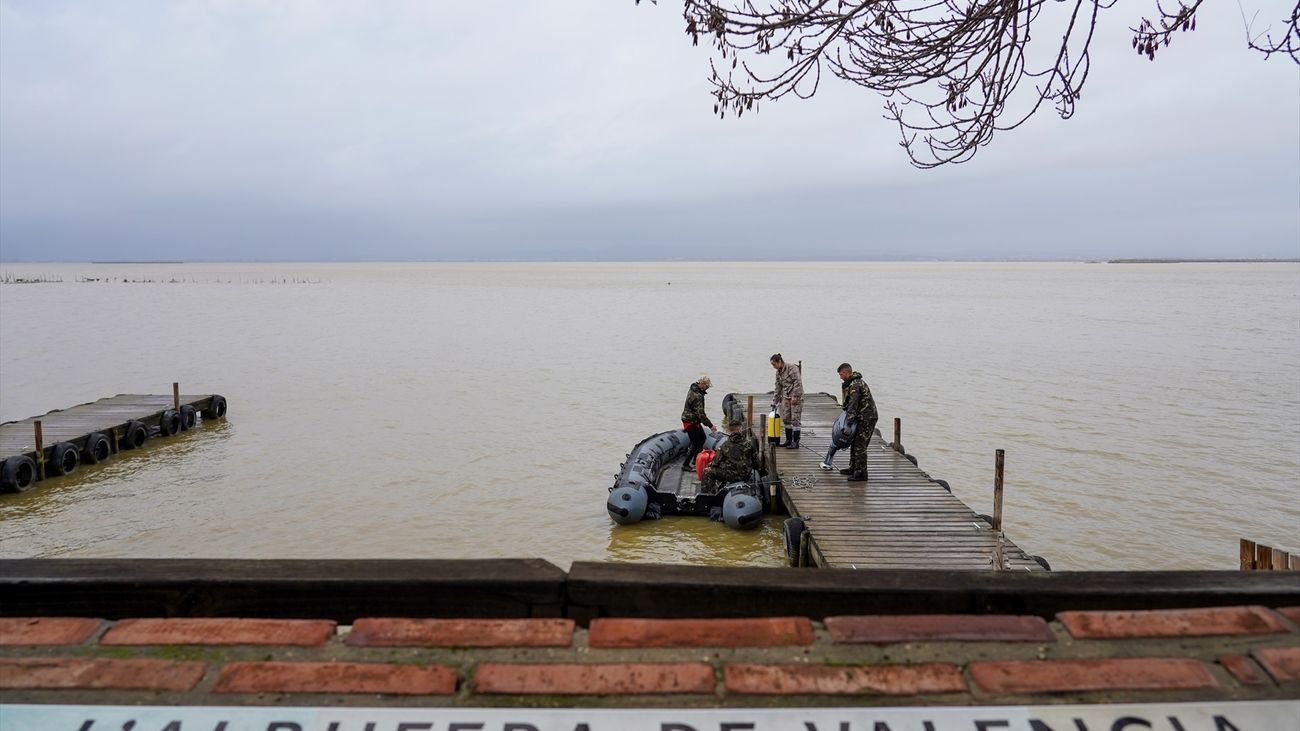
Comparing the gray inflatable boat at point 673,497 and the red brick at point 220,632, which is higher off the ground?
the red brick at point 220,632

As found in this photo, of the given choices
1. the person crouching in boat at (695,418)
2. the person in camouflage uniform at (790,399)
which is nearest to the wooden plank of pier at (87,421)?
the person crouching in boat at (695,418)

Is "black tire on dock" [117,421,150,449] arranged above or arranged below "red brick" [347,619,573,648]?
below

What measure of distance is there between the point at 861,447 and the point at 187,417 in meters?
16.7

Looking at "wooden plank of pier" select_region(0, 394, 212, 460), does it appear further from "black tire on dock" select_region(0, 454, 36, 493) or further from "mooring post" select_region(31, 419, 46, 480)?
"black tire on dock" select_region(0, 454, 36, 493)

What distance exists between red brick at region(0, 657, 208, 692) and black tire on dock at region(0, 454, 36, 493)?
1510cm

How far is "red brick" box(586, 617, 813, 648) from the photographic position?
7.54 ft

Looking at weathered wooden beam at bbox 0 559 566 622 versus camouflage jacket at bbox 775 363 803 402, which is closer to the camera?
weathered wooden beam at bbox 0 559 566 622

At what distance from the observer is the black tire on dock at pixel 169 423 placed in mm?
19609

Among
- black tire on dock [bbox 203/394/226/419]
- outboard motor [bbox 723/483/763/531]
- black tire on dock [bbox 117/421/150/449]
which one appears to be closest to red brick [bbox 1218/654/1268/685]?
outboard motor [bbox 723/483/763/531]

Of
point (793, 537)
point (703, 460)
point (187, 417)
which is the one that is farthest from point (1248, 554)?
point (187, 417)

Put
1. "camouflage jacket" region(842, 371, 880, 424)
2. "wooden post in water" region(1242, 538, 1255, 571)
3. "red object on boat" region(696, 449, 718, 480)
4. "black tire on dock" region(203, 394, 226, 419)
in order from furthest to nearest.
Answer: "black tire on dock" region(203, 394, 226, 419) → "red object on boat" region(696, 449, 718, 480) → "camouflage jacket" region(842, 371, 880, 424) → "wooden post in water" region(1242, 538, 1255, 571)

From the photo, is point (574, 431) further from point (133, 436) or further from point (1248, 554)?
point (1248, 554)

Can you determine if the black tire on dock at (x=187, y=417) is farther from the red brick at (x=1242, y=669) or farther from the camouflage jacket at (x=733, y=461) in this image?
the red brick at (x=1242, y=669)

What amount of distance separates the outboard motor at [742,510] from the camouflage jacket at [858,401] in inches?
78.5
